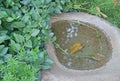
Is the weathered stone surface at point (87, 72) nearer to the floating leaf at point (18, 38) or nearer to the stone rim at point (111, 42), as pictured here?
the stone rim at point (111, 42)

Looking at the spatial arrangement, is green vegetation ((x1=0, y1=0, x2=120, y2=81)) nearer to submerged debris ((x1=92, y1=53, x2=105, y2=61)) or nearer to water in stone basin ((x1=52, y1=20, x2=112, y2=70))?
water in stone basin ((x1=52, y1=20, x2=112, y2=70))

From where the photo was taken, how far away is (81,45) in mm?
3270

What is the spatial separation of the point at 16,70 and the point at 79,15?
1.33m

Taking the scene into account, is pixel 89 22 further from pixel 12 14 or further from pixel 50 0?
pixel 12 14

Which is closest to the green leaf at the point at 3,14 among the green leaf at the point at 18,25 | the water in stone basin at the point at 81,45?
the green leaf at the point at 18,25

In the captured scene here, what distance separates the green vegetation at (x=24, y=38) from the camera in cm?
262

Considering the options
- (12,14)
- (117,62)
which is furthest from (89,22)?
(12,14)

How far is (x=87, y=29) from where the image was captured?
→ 3467mm

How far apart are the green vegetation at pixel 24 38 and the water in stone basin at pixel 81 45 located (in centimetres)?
17

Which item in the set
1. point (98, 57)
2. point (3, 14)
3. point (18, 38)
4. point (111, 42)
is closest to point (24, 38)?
point (18, 38)

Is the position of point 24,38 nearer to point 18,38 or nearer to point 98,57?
point 18,38

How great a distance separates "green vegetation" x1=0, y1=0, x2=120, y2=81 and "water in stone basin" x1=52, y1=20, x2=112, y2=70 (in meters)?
0.17

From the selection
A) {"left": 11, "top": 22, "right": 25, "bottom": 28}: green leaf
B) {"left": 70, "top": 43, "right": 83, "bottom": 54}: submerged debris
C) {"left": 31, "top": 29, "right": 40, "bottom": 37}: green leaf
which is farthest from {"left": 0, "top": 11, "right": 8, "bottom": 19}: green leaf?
{"left": 70, "top": 43, "right": 83, "bottom": 54}: submerged debris

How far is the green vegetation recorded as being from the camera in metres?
2.62
